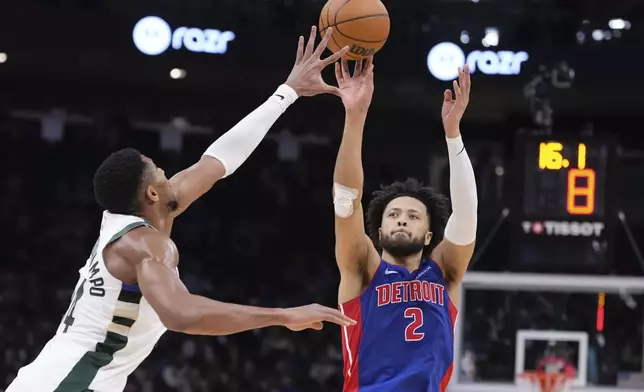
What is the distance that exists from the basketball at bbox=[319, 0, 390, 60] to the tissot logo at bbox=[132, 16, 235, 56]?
17.3ft

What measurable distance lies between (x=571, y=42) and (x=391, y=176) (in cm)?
364

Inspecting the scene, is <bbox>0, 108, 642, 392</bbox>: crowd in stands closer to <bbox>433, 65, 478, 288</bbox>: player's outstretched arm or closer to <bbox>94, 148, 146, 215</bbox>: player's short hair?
<bbox>433, 65, 478, 288</bbox>: player's outstretched arm

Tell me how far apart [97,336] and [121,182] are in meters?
0.55

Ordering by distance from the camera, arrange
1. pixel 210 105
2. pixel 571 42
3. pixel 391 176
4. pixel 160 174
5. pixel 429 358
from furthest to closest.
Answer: pixel 391 176 → pixel 210 105 → pixel 571 42 → pixel 429 358 → pixel 160 174

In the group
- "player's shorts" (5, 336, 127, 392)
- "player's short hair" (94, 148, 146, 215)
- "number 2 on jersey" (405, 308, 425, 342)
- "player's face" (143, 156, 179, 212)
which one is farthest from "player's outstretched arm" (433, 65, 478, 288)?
"player's shorts" (5, 336, 127, 392)

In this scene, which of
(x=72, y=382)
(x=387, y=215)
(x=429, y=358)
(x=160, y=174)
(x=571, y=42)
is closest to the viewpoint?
(x=72, y=382)

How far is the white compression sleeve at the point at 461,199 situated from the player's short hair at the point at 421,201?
26cm

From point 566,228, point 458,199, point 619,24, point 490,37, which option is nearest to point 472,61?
point 490,37

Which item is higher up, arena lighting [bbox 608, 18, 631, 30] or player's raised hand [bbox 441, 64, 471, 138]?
arena lighting [bbox 608, 18, 631, 30]

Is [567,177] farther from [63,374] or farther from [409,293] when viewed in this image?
[63,374]

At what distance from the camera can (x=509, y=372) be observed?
34.3 ft

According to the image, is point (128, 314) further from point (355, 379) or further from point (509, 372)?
point (509, 372)

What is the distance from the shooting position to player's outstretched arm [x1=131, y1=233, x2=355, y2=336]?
3.37 metres

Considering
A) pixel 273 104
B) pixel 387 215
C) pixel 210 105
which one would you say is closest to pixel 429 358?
pixel 387 215
